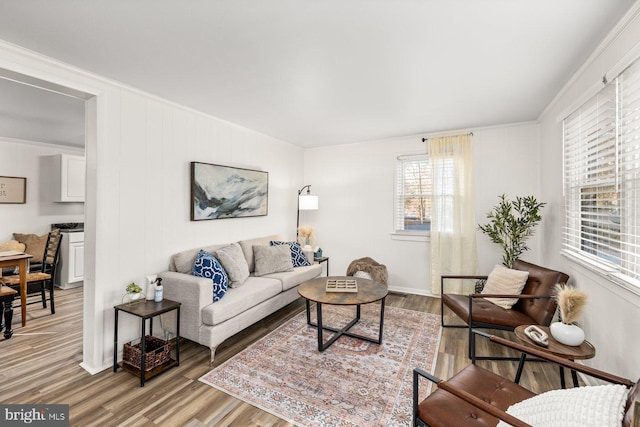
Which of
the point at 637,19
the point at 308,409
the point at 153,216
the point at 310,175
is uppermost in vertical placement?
the point at 637,19

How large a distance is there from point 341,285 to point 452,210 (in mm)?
2196

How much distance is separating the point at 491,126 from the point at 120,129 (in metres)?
4.47

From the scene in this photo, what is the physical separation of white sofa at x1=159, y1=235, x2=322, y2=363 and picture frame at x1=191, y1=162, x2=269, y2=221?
52 centimetres

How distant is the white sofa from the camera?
2.61m

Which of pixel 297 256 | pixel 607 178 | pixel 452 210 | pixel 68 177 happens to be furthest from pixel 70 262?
pixel 607 178

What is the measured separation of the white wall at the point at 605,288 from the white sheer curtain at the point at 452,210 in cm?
106

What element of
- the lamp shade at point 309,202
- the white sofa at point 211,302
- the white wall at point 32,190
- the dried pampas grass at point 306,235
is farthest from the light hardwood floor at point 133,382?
the white wall at point 32,190

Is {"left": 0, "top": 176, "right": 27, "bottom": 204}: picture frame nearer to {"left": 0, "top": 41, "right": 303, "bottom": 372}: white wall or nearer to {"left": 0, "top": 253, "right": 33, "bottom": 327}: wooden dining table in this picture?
{"left": 0, "top": 253, "right": 33, "bottom": 327}: wooden dining table

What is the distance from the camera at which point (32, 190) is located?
5.05 metres

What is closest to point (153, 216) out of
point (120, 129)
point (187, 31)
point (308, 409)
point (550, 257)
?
point (120, 129)

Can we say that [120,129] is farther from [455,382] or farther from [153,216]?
[455,382]

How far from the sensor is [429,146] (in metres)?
4.42

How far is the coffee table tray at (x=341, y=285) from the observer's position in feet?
9.96

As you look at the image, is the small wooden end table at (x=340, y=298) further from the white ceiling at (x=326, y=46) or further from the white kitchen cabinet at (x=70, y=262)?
the white kitchen cabinet at (x=70, y=262)
